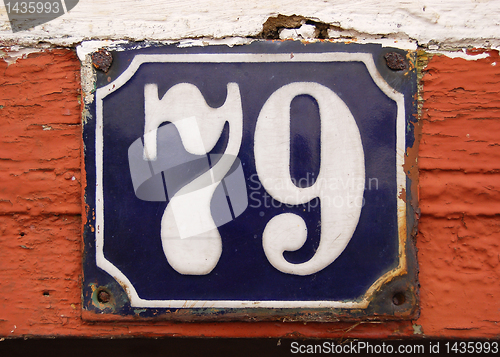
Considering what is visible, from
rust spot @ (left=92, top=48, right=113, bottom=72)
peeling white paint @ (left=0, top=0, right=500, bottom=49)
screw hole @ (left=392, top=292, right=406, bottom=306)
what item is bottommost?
screw hole @ (left=392, top=292, right=406, bottom=306)

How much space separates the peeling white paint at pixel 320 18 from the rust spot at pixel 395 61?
47mm

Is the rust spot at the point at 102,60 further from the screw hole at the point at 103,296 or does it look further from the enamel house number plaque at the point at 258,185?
the screw hole at the point at 103,296

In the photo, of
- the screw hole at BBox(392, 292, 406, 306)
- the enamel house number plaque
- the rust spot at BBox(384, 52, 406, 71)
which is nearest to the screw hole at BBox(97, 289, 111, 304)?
the enamel house number plaque

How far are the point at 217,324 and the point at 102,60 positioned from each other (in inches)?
25.7

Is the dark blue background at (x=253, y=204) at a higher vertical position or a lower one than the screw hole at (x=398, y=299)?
higher

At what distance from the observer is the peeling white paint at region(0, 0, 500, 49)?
2.11 ft

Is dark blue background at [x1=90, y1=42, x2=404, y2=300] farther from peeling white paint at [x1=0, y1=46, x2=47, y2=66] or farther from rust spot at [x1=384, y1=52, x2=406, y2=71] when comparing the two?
peeling white paint at [x1=0, y1=46, x2=47, y2=66]

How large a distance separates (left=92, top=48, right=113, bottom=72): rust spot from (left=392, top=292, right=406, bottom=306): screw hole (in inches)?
32.4

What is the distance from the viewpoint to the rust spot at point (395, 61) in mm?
631

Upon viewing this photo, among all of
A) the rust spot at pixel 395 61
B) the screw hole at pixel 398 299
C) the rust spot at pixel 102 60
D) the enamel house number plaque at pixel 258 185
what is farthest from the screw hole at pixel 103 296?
the rust spot at pixel 395 61

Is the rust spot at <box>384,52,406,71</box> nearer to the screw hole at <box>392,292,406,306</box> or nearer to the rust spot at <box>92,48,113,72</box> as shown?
the screw hole at <box>392,292,406,306</box>

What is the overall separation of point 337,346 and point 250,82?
65cm

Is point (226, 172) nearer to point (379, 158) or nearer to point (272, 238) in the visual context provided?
point (272, 238)

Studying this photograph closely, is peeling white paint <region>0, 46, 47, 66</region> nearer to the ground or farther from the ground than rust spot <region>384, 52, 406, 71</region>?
farther from the ground
